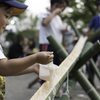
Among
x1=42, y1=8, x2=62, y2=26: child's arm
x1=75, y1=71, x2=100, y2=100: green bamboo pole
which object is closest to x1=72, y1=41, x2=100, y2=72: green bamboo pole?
x1=75, y1=71, x2=100, y2=100: green bamboo pole

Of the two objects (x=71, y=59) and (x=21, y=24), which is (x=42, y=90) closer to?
(x=71, y=59)

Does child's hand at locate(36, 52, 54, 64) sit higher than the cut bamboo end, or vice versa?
child's hand at locate(36, 52, 54, 64)

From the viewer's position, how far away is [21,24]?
3297 cm

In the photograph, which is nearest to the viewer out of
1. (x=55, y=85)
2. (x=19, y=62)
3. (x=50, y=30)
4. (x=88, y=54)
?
(x=19, y=62)

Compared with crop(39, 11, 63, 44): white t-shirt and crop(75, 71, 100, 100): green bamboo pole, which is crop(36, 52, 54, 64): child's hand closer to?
crop(75, 71, 100, 100): green bamboo pole

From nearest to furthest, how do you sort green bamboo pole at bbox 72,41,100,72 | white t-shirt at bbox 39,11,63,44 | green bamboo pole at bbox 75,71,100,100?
green bamboo pole at bbox 72,41,100,72, green bamboo pole at bbox 75,71,100,100, white t-shirt at bbox 39,11,63,44

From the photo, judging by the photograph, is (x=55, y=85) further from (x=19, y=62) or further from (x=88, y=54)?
(x=88, y=54)

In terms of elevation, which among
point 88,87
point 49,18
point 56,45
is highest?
point 49,18

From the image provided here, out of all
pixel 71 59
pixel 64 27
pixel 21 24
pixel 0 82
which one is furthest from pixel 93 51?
pixel 21 24

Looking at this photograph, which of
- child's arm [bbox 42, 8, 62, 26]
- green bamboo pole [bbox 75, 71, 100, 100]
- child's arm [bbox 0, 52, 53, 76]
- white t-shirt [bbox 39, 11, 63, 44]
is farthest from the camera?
white t-shirt [bbox 39, 11, 63, 44]

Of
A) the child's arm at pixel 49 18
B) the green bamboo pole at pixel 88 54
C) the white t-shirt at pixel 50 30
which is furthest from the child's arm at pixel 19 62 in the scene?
the white t-shirt at pixel 50 30

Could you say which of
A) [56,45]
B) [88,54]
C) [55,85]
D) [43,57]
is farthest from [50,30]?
[43,57]

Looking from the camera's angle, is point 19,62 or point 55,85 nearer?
point 19,62

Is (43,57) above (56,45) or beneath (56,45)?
above
